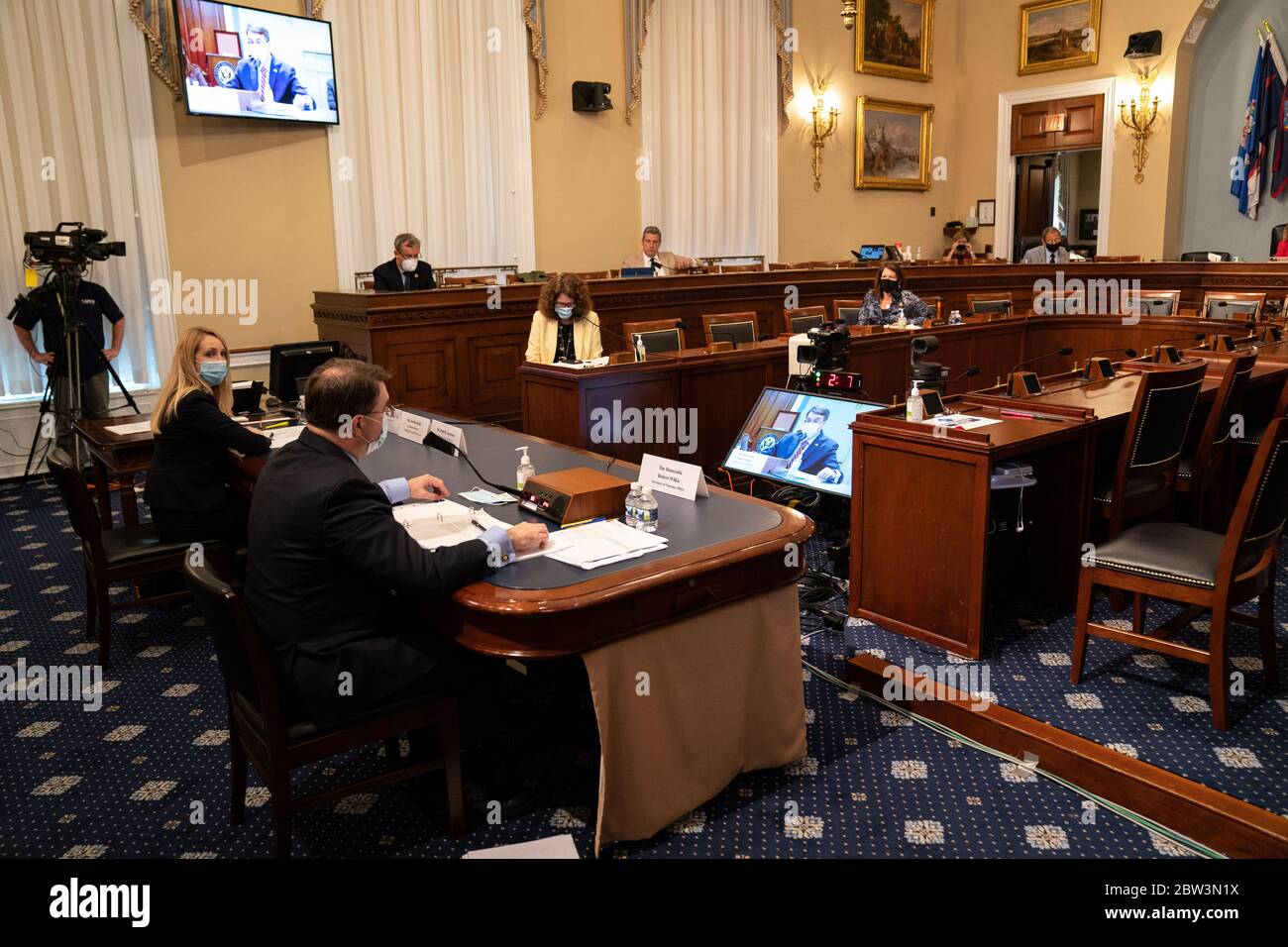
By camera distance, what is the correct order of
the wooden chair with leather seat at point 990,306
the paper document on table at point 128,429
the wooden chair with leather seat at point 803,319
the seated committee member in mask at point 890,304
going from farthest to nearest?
the wooden chair with leather seat at point 990,306 → the wooden chair with leather seat at point 803,319 → the seated committee member in mask at point 890,304 → the paper document on table at point 128,429

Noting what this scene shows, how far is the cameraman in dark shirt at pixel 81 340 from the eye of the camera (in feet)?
20.4

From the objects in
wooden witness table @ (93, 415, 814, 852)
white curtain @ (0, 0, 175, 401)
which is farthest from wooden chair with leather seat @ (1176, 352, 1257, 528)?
white curtain @ (0, 0, 175, 401)

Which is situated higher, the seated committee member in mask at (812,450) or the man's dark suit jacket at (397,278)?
the man's dark suit jacket at (397,278)

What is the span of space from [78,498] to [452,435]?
4.48 ft

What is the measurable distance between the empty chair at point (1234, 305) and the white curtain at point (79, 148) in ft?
26.5

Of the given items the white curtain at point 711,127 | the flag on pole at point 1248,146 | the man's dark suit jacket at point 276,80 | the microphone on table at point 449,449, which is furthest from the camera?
the flag on pole at point 1248,146

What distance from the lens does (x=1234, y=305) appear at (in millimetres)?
7820

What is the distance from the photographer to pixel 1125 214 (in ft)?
36.6

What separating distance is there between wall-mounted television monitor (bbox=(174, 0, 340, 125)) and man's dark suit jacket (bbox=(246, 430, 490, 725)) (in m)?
5.73

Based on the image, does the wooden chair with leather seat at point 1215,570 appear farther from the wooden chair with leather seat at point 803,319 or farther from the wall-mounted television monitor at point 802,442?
the wooden chair with leather seat at point 803,319

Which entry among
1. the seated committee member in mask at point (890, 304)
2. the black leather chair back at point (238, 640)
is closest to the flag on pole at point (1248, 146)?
the seated committee member in mask at point (890, 304)

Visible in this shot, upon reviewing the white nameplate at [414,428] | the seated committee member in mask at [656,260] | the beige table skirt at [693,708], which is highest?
the seated committee member in mask at [656,260]

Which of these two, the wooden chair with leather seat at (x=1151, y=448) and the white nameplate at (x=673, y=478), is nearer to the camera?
the white nameplate at (x=673, y=478)

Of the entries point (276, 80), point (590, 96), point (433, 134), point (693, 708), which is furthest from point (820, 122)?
point (693, 708)
